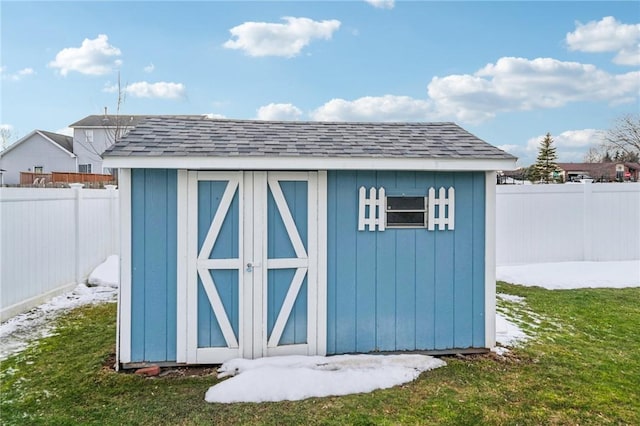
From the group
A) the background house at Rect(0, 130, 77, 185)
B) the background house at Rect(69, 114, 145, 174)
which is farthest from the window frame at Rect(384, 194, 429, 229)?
the background house at Rect(0, 130, 77, 185)

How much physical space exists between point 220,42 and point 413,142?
273 inches

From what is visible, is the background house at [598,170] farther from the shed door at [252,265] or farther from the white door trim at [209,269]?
the white door trim at [209,269]

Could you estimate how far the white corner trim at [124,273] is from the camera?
12.0ft

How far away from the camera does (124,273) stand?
12.1 feet

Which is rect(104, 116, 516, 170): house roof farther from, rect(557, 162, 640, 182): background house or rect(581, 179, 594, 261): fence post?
rect(557, 162, 640, 182): background house

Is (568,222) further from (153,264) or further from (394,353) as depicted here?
(153,264)

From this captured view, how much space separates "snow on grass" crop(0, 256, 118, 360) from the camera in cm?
446

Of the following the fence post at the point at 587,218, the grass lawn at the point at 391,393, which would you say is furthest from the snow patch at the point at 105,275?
the fence post at the point at 587,218

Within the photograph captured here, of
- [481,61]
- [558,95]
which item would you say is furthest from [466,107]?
[558,95]

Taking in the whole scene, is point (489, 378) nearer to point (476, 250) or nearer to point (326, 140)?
point (476, 250)

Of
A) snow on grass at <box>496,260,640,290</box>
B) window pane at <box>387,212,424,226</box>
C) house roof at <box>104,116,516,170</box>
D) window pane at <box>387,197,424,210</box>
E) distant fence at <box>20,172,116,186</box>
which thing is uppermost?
distant fence at <box>20,172,116,186</box>

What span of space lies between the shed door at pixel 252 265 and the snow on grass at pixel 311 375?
21 cm

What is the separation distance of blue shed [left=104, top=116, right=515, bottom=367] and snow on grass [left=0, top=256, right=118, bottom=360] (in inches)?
65.9

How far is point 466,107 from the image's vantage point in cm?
1177
